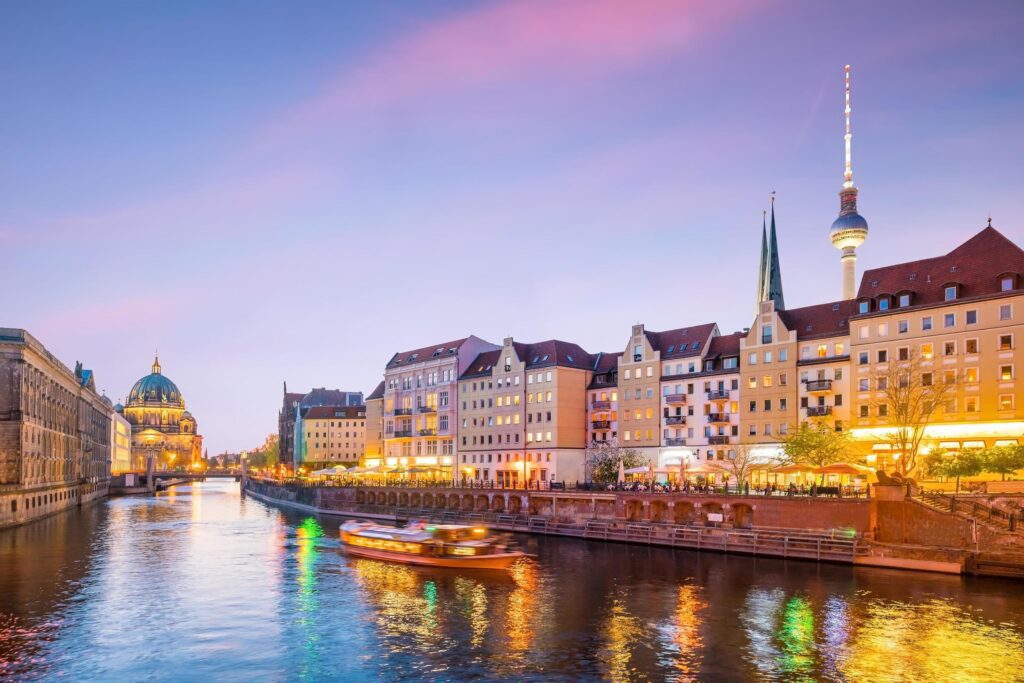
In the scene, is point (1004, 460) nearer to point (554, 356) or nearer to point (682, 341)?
point (682, 341)

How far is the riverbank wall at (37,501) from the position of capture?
91.6 m

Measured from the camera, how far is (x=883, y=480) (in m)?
64.8

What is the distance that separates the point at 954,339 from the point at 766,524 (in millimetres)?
29159

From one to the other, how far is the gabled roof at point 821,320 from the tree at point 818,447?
16.5 meters

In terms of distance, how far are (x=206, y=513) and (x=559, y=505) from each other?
6671 cm

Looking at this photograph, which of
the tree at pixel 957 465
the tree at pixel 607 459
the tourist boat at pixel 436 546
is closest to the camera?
the tourist boat at pixel 436 546

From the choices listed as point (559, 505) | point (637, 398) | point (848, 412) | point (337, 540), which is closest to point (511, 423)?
point (637, 398)

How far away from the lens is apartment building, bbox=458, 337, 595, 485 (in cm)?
11631

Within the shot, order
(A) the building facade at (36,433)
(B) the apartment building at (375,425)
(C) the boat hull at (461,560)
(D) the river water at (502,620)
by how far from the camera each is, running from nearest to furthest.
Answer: (D) the river water at (502,620) → (C) the boat hull at (461,560) → (A) the building facade at (36,433) → (B) the apartment building at (375,425)

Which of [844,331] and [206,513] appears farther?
[206,513]

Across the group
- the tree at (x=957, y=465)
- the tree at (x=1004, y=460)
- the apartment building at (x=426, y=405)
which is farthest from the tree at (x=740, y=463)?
the apartment building at (x=426, y=405)

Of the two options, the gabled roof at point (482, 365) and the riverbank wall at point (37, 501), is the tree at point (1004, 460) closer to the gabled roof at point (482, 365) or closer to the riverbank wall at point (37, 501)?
the gabled roof at point (482, 365)

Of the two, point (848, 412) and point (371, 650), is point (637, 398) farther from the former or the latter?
point (371, 650)

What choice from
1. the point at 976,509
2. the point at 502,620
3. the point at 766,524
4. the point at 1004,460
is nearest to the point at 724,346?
the point at 766,524
